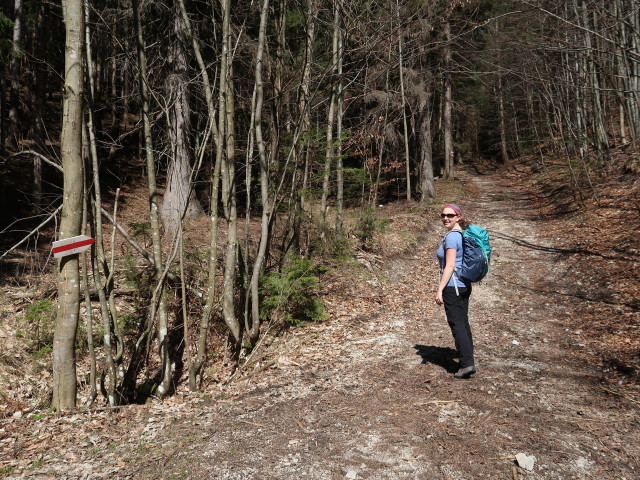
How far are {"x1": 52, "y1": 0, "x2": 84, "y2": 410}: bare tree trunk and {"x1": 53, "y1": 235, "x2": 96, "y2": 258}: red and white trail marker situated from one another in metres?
0.18

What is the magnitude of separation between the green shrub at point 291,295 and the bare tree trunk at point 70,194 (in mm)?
2627

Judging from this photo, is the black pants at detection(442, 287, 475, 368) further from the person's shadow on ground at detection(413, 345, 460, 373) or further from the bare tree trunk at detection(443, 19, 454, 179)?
the bare tree trunk at detection(443, 19, 454, 179)

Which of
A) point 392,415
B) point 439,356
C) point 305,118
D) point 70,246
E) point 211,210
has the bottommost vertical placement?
point 392,415

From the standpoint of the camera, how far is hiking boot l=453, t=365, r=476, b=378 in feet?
14.9

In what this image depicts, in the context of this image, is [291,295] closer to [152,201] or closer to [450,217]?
[152,201]

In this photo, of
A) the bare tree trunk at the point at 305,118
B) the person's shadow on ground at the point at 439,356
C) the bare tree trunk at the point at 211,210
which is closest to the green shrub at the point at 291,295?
the bare tree trunk at the point at 305,118

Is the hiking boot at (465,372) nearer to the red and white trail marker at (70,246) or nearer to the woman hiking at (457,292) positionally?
the woman hiking at (457,292)

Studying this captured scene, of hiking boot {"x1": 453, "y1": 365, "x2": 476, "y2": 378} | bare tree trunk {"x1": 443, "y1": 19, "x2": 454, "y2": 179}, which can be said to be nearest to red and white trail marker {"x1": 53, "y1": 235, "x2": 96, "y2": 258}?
hiking boot {"x1": 453, "y1": 365, "x2": 476, "y2": 378}

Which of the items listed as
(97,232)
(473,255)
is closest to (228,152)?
(97,232)

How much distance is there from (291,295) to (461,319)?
2990 millimetres

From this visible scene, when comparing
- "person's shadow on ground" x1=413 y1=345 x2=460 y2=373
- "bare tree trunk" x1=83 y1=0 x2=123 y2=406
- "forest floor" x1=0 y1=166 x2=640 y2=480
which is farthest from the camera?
"person's shadow on ground" x1=413 y1=345 x2=460 y2=373

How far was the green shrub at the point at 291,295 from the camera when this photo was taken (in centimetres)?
636

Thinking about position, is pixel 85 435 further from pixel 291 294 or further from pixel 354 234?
pixel 354 234

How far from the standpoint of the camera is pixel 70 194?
4.28m
